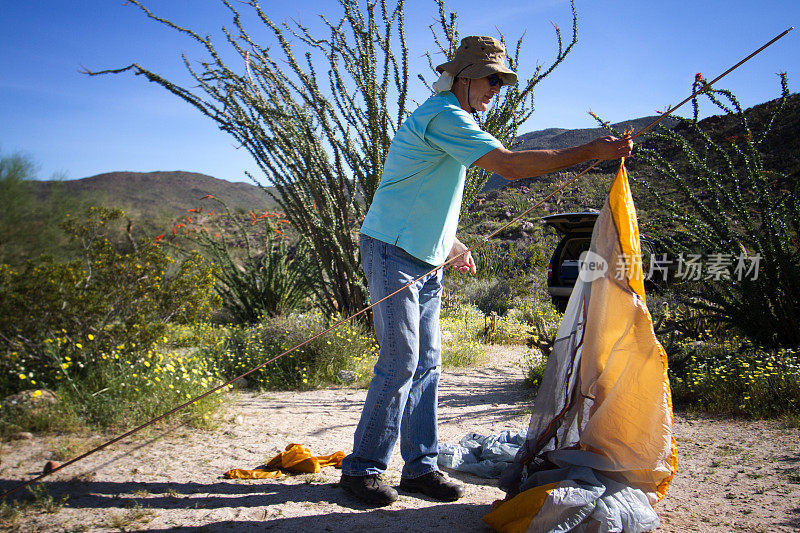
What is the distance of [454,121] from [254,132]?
3770 mm

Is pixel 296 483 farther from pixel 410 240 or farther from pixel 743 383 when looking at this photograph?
pixel 743 383

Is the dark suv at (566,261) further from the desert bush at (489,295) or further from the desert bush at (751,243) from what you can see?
the desert bush at (751,243)

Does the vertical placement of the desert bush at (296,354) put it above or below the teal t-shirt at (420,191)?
below

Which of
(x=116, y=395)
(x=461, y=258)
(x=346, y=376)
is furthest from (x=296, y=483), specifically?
(x=346, y=376)

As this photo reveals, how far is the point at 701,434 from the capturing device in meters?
3.37

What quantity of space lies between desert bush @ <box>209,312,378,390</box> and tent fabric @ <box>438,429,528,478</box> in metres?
1.98

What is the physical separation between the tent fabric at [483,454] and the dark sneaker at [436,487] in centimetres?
34

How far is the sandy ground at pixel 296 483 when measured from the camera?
2125mm

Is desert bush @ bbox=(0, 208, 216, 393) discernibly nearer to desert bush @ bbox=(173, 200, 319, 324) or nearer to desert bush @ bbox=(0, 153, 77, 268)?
desert bush @ bbox=(173, 200, 319, 324)

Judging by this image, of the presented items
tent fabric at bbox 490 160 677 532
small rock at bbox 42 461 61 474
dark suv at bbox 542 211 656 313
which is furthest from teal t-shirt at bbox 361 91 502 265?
dark suv at bbox 542 211 656 313

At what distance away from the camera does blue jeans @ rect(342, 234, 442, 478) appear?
2.24 meters

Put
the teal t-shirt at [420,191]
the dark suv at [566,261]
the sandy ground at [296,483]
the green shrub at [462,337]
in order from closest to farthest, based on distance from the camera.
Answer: the sandy ground at [296,483], the teal t-shirt at [420,191], the green shrub at [462,337], the dark suv at [566,261]

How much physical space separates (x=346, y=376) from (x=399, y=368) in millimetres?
2732

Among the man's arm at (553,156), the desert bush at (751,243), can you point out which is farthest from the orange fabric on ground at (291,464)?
the desert bush at (751,243)
